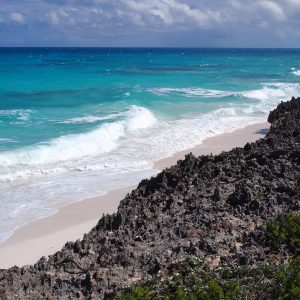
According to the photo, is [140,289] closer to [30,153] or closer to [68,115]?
[30,153]

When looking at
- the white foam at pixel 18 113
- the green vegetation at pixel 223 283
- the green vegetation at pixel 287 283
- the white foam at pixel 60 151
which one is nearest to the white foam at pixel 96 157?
the white foam at pixel 60 151

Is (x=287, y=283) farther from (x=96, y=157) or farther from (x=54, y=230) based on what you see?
(x=96, y=157)

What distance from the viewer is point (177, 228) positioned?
26.4 feet

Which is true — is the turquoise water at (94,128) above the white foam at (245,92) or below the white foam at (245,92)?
below

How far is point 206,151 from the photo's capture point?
830 inches

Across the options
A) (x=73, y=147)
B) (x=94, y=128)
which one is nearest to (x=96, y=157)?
(x=73, y=147)

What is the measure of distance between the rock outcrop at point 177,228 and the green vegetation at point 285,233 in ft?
0.54

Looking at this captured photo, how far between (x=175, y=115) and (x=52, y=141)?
1077 cm

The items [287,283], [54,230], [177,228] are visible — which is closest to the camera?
[287,283]

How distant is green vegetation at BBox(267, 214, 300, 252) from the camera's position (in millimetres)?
7325

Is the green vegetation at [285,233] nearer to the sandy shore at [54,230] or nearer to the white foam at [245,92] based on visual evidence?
the sandy shore at [54,230]

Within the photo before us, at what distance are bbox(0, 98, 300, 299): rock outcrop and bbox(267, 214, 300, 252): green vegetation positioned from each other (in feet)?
0.54

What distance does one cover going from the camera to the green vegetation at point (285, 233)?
7.33 m

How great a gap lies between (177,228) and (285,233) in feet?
5.41
